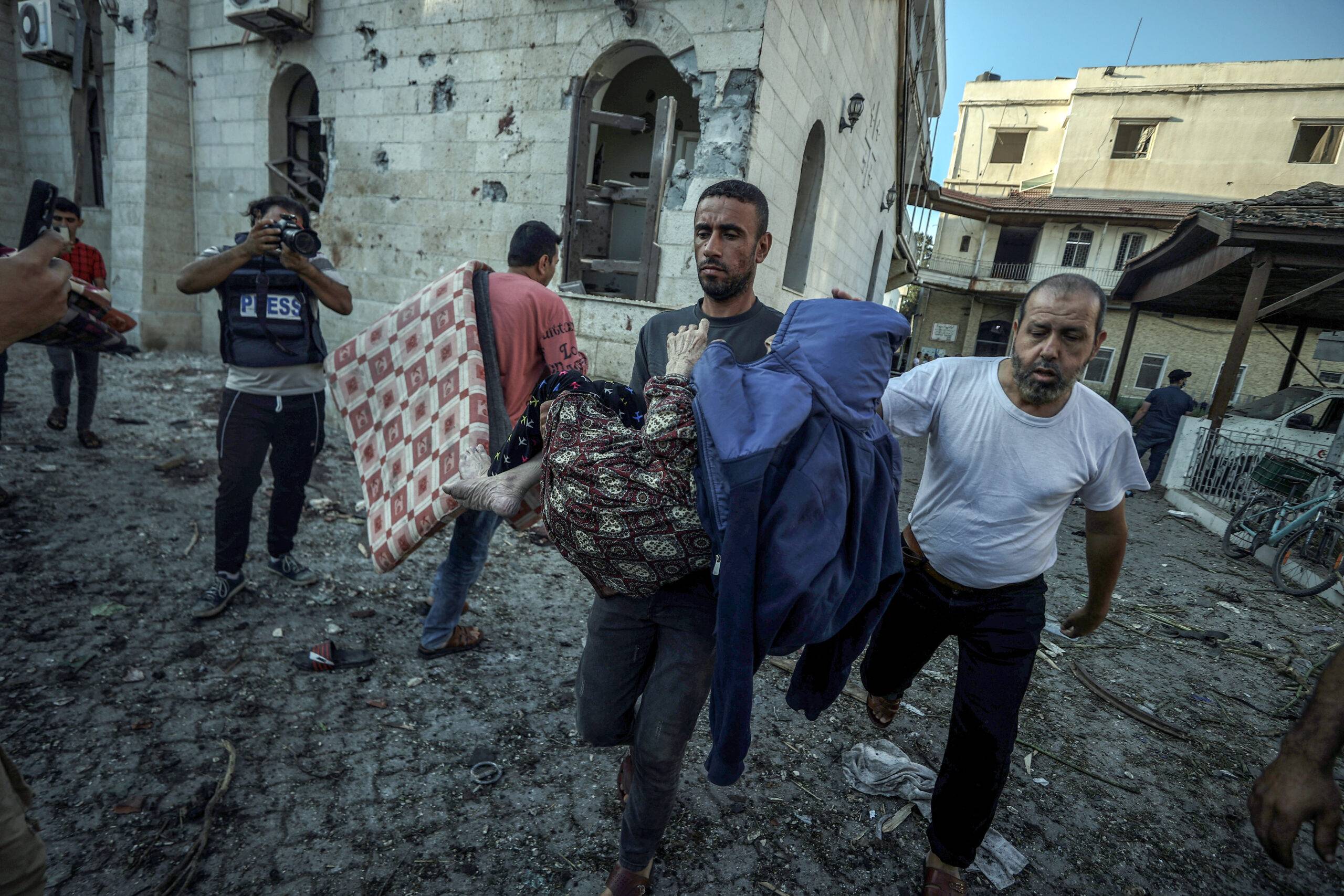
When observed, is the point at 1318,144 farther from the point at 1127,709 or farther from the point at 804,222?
the point at 1127,709

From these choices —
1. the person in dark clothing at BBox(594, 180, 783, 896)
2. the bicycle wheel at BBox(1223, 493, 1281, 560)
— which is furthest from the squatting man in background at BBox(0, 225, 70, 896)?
the bicycle wheel at BBox(1223, 493, 1281, 560)

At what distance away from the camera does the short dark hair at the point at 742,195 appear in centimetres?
235

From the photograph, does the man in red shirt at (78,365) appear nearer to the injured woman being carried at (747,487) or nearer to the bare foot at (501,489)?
the bare foot at (501,489)

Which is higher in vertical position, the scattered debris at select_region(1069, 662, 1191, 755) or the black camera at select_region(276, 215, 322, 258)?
the black camera at select_region(276, 215, 322, 258)

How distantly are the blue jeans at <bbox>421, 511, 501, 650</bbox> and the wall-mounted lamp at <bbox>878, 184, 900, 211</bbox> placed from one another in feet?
43.7

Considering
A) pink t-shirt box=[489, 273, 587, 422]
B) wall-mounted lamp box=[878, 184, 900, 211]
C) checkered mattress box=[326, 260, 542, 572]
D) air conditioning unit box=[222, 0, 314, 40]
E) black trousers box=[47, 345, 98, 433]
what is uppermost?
wall-mounted lamp box=[878, 184, 900, 211]

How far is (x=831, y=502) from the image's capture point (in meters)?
1.40

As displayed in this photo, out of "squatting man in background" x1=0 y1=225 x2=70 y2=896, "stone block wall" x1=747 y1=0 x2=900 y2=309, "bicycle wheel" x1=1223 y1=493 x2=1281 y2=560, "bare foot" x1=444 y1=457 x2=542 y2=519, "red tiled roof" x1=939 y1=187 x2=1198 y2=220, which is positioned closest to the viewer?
"squatting man in background" x1=0 y1=225 x2=70 y2=896

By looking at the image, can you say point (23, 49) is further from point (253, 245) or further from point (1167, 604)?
point (1167, 604)

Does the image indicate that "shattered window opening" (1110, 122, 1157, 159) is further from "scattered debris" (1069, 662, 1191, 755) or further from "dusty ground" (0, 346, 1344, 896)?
"scattered debris" (1069, 662, 1191, 755)

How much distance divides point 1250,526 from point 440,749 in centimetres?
906

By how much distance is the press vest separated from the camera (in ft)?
10.3

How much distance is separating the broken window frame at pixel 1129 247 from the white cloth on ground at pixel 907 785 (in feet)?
90.2

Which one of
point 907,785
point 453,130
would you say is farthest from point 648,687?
point 453,130
